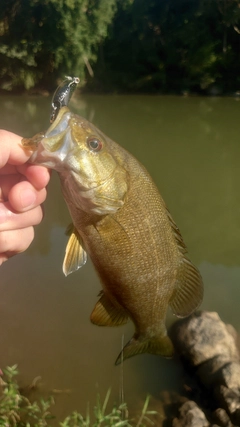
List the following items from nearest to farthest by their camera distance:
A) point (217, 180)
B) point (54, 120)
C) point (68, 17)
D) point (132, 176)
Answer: point (54, 120) < point (132, 176) < point (217, 180) < point (68, 17)

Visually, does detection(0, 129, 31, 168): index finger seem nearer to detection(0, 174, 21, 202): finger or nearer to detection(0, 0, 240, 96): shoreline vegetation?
detection(0, 174, 21, 202): finger

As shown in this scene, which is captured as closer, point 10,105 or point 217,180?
point 217,180

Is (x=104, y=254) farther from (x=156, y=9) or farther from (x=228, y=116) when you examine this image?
(x=156, y=9)

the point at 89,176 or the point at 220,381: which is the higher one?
the point at 89,176

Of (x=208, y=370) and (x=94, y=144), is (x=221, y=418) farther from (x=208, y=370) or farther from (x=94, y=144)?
(x=94, y=144)

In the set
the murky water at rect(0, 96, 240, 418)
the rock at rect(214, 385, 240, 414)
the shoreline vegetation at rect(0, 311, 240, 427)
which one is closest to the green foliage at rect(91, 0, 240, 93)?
the murky water at rect(0, 96, 240, 418)

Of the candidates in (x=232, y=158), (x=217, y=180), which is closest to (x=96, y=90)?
(x=232, y=158)

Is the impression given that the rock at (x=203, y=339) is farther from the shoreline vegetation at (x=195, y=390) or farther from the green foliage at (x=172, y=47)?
the green foliage at (x=172, y=47)
